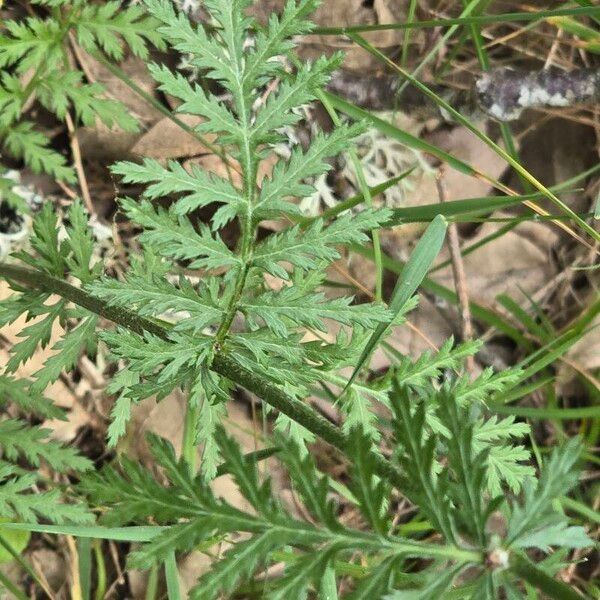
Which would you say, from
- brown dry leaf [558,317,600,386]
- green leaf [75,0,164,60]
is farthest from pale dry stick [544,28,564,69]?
green leaf [75,0,164,60]

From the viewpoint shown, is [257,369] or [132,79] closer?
[257,369]

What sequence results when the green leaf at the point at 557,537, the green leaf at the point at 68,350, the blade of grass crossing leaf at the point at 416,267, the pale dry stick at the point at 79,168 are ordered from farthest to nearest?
the pale dry stick at the point at 79,168 → the green leaf at the point at 68,350 → the blade of grass crossing leaf at the point at 416,267 → the green leaf at the point at 557,537

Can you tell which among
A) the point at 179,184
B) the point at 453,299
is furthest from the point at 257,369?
the point at 453,299

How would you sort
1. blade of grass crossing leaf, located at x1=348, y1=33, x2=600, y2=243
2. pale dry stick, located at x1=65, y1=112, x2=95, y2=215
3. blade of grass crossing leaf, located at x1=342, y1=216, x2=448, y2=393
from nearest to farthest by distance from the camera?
blade of grass crossing leaf, located at x1=342, y1=216, x2=448, y2=393, blade of grass crossing leaf, located at x1=348, y1=33, x2=600, y2=243, pale dry stick, located at x1=65, y1=112, x2=95, y2=215

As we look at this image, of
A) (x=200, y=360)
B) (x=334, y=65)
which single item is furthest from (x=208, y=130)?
(x=200, y=360)

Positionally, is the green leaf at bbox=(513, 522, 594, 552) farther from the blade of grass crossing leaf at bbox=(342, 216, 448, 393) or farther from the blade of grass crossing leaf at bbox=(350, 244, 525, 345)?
the blade of grass crossing leaf at bbox=(350, 244, 525, 345)

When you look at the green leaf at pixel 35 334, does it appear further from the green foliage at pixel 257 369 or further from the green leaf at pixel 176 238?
the green leaf at pixel 176 238

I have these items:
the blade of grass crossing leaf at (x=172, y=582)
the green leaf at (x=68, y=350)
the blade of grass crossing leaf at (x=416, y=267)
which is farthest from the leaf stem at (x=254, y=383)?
the blade of grass crossing leaf at (x=172, y=582)

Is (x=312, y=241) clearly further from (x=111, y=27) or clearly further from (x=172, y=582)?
(x=111, y=27)
